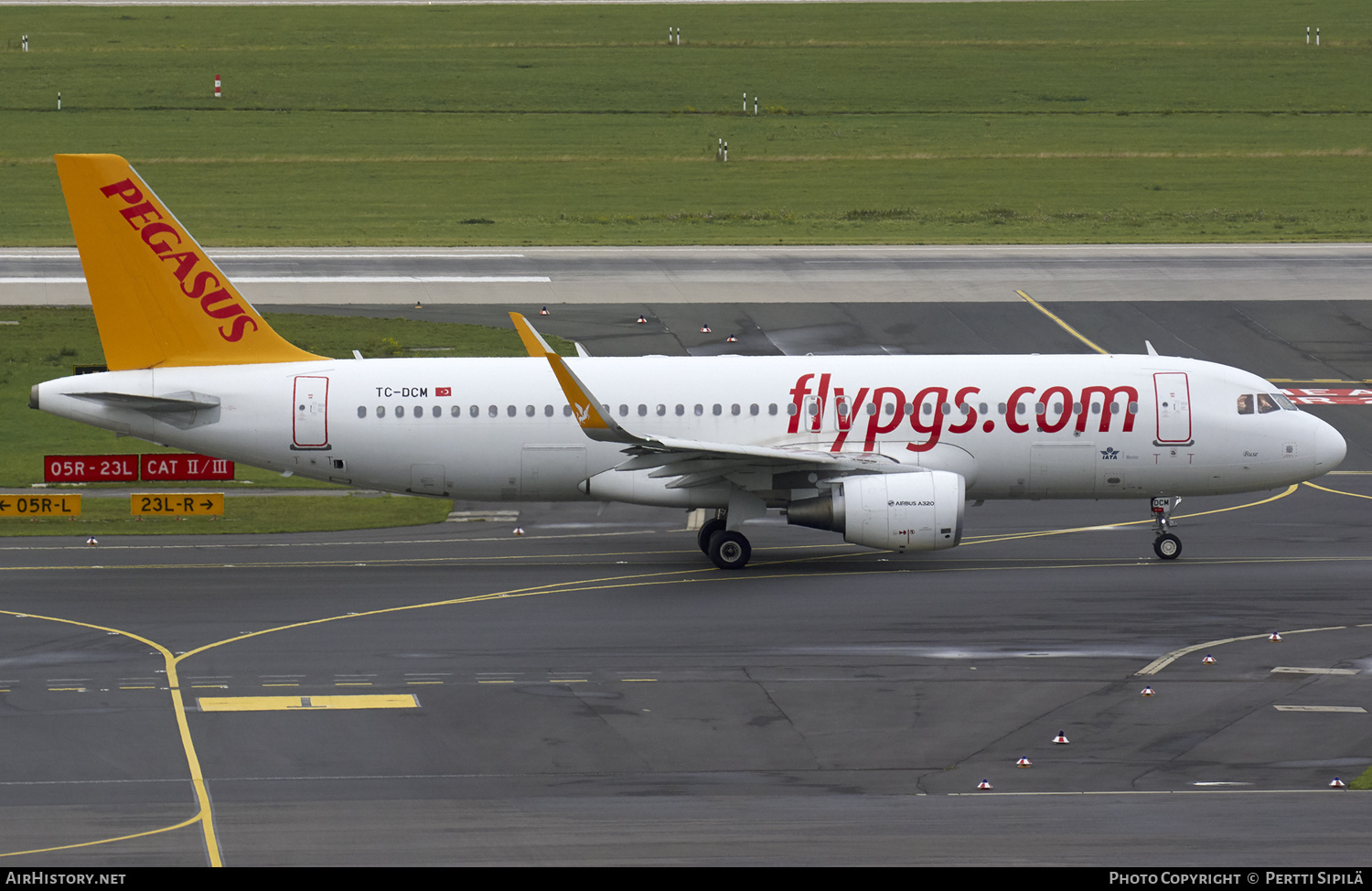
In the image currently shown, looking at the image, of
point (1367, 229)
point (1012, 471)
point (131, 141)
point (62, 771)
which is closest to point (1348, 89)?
point (1367, 229)

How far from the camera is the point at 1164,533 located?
1516 inches

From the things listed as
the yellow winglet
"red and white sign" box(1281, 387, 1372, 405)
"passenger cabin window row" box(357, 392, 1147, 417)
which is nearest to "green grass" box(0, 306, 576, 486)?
"passenger cabin window row" box(357, 392, 1147, 417)

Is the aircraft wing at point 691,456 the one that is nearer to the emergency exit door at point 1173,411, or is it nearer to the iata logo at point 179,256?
the emergency exit door at point 1173,411

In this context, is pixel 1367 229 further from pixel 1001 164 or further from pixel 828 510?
pixel 828 510

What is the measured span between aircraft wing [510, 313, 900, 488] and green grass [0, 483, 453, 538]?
8.23 m

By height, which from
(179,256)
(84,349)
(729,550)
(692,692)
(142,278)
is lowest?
(692,692)

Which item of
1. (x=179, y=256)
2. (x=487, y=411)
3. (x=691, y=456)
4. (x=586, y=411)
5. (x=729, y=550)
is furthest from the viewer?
(x=487, y=411)

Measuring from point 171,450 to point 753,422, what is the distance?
67.3 feet

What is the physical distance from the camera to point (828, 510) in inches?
1441

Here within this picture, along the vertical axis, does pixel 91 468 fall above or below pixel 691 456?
below

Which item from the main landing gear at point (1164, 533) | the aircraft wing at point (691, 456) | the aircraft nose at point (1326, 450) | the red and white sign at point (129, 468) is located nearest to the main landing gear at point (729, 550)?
the aircraft wing at point (691, 456)

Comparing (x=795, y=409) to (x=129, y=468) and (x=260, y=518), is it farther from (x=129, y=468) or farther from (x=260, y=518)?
(x=129, y=468)

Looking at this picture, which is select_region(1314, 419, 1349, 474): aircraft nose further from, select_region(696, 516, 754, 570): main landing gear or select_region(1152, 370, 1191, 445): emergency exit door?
select_region(696, 516, 754, 570): main landing gear

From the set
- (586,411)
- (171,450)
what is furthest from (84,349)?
(586,411)
